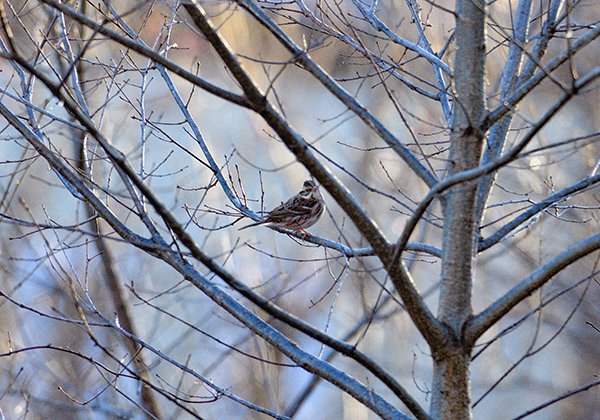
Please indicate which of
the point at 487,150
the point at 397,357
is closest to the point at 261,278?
the point at 397,357

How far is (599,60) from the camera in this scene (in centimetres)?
989

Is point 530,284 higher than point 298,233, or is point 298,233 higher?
point 298,233

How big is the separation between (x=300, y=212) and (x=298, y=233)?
84cm

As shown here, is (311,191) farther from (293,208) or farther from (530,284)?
(530,284)

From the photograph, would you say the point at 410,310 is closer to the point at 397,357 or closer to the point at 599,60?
the point at 397,357

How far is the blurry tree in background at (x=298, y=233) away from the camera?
2705mm

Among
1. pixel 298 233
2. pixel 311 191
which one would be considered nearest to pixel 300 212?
pixel 311 191

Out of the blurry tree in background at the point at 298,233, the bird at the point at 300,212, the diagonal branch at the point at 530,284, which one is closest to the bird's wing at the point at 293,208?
the bird at the point at 300,212

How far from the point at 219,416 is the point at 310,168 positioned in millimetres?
6401

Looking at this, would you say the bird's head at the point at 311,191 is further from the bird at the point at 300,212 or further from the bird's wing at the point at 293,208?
the bird's wing at the point at 293,208

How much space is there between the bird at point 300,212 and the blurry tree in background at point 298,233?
338 millimetres

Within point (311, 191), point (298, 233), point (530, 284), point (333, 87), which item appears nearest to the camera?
point (530, 284)

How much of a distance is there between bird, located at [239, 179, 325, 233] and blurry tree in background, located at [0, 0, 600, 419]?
0.34 meters

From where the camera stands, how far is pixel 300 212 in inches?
218
